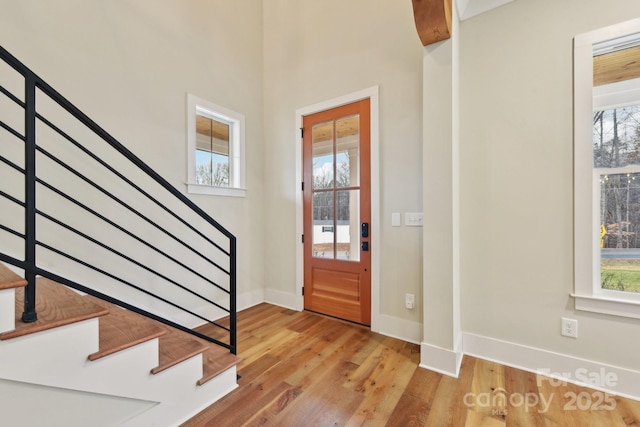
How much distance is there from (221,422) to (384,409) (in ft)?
3.08

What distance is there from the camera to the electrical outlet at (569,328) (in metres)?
1.89

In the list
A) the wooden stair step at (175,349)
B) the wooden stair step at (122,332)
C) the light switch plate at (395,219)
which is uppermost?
the light switch plate at (395,219)

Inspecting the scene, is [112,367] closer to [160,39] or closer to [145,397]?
[145,397]

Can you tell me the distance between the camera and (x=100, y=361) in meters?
1.23

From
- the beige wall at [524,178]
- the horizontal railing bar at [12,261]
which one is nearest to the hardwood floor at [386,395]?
the beige wall at [524,178]

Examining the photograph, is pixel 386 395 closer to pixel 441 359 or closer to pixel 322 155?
pixel 441 359

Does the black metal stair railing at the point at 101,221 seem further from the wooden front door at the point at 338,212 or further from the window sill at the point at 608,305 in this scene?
the window sill at the point at 608,305

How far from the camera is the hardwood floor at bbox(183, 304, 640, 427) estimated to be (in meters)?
1.56

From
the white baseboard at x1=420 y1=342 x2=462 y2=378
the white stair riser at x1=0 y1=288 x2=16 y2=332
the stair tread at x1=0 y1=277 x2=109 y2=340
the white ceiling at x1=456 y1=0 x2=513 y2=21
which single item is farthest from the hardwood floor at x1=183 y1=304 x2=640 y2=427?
the white ceiling at x1=456 y1=0 x2=513 y2=21

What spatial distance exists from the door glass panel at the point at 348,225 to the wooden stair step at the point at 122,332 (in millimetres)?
1827

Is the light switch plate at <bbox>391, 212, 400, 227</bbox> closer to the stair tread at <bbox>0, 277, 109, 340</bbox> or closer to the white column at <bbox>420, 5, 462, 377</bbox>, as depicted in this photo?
the white column at <bbox>420, 5, 462, 377</bbox>

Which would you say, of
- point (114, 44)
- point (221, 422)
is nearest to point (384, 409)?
point (221, 422)

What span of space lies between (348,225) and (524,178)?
1.54 meters

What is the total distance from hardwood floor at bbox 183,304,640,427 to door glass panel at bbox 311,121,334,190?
1665mm
